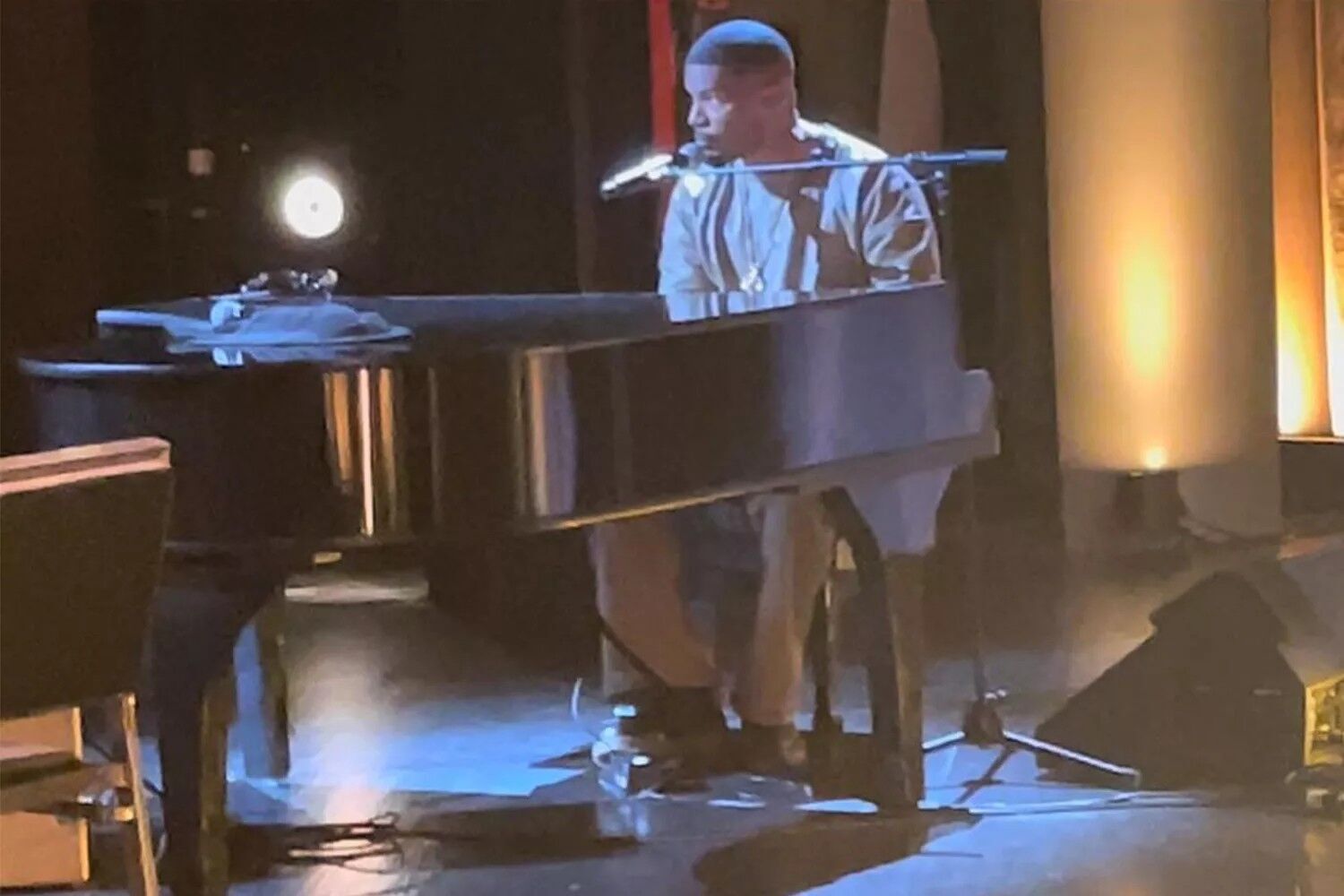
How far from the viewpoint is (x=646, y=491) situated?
2.56m

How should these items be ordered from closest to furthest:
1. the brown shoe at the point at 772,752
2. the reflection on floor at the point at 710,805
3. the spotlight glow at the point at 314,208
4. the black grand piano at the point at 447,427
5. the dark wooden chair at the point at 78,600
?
the dark wooden chair at the point at 78,600 < the black grand piano at the point at 447,427 < the reflection on floor at the point at 710,805 < the brown shoe at the point at 772,752 < the spotlight glow at the point at 314,208

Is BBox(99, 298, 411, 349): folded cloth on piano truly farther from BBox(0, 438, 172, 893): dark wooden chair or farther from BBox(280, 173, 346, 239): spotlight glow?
BBox(280, 173, 346, 239): spotlight glow

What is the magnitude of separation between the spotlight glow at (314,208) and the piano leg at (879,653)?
135 cm

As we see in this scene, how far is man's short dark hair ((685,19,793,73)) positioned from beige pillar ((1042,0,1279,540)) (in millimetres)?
438

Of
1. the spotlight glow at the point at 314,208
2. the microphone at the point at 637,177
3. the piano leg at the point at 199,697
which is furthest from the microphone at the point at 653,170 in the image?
the piano leg at the point at 199,697

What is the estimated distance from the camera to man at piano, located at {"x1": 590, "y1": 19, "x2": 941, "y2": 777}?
3.22 metres

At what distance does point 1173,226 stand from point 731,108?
29.7 inches

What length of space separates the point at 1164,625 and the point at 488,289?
1.40 m

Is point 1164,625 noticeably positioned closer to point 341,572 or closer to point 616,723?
point 616,723

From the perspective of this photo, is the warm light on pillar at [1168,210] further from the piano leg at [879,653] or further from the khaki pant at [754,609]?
the piano leg at [879,653]

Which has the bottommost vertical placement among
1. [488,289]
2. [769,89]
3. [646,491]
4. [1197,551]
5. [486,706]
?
[486,706]

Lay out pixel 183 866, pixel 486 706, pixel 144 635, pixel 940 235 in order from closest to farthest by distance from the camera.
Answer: pixel 144 635 < pixel 183 866 < pixel 940 235 < pixel 486 706

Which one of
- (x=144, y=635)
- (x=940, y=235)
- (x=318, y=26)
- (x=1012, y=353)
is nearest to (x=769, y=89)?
(x=940, y=235)

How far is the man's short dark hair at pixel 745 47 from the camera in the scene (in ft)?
11.3
